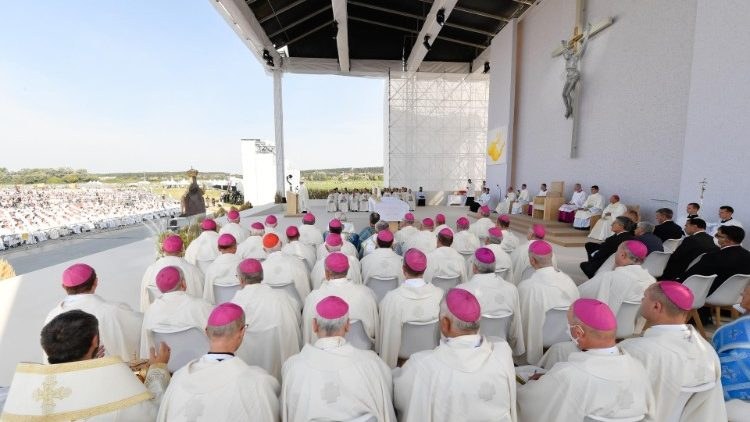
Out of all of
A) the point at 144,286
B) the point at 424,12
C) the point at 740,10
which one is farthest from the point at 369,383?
the point at 424,12

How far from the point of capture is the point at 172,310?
2445 millimetres

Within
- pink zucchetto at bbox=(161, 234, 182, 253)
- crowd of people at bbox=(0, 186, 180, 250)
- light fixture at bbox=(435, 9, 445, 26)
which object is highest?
light fixture at bbox=(435, 9, 445, 26)

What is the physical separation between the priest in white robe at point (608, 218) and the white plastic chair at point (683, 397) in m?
7.09

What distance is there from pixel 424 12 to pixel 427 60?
3.79 meters

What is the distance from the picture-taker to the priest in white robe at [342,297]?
9.08ft

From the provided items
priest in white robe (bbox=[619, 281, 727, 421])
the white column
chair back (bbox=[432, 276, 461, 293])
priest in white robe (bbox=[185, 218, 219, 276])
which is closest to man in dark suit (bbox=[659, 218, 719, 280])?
chair back (bbox=[432, 276, 461, 293])

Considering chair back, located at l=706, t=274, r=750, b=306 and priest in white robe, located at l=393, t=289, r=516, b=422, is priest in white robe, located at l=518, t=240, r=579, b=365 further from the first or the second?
chair back, located at l=706, t=274, r=750, b=306

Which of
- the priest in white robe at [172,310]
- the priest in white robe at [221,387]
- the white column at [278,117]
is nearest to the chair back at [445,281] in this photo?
the priest in white robe at [172,310]

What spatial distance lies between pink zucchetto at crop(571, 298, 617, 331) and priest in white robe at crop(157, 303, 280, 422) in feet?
4.84

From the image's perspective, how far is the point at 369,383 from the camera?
65.8 inches

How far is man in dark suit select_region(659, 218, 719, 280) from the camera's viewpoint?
436 cm

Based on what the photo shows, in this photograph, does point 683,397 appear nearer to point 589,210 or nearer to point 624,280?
point 624,280

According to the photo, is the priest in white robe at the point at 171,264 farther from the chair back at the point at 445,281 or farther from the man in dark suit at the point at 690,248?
the man in dark suit at the point at 690,248

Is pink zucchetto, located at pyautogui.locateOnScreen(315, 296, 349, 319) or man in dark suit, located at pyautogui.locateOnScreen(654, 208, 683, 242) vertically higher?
pink zucchetto, located at pyautogui.locateOnScreen(315, 296, 349, 319)
